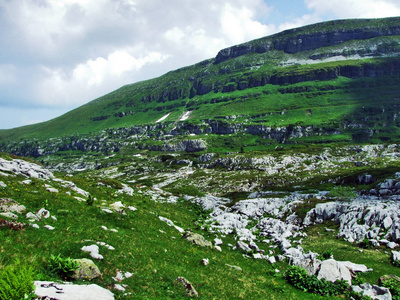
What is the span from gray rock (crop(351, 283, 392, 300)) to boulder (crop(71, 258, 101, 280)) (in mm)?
20091

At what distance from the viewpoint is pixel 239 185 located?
130000 mm

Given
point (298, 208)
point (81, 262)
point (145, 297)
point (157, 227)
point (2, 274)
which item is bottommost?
point (298, 208)

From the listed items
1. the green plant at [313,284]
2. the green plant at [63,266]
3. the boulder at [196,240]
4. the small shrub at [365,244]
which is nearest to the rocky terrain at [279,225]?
the boulder at [196,240]

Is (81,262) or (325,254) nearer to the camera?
(81,262)

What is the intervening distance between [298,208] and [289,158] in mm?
135253

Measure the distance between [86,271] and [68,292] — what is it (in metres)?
2.74

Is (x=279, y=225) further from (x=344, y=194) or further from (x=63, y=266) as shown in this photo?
(x=63, y=266)

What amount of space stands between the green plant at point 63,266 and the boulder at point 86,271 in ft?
1.05

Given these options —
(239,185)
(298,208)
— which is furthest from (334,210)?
(239,185)

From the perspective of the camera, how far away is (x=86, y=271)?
12258 mm

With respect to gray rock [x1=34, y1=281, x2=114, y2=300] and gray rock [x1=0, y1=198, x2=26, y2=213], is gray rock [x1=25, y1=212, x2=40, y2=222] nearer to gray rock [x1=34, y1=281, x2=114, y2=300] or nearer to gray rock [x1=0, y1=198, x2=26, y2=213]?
gray rock [x1=0, y1=198, x2=26, y2=213]

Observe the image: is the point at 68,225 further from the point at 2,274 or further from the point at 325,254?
the point at 325,254

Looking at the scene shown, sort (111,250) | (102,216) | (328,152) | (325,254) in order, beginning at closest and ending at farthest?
(111,250), (102,216), (325,254), (328,152)

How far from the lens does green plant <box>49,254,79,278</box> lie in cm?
1156
